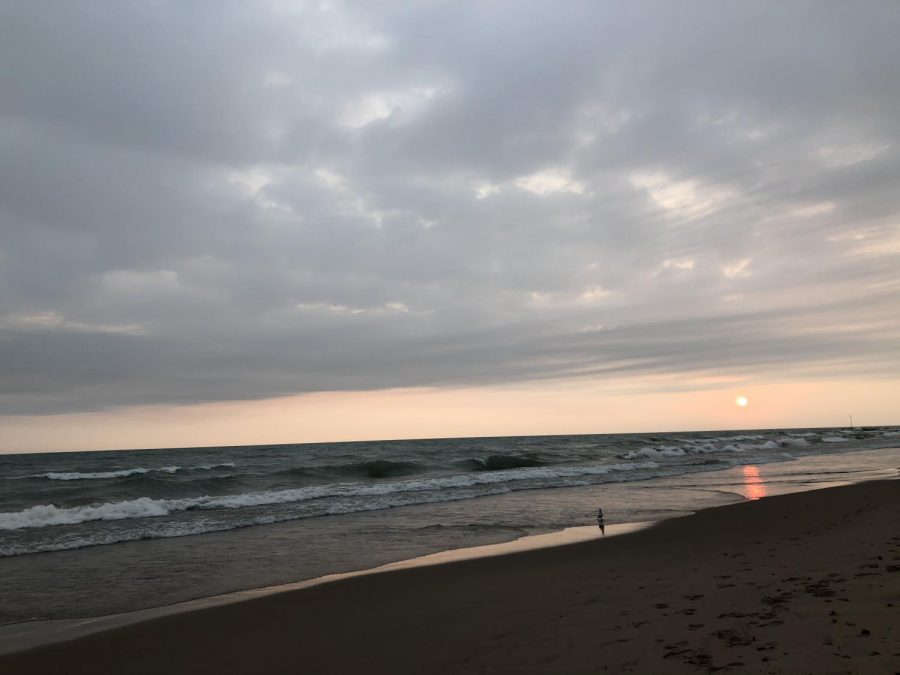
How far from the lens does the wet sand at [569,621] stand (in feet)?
16.9

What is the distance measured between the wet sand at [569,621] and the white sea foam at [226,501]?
45.3ft

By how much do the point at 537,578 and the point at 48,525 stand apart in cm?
1674

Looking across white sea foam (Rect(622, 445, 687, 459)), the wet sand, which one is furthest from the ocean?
white sea foam (Rect(622, 445, 687, 459))

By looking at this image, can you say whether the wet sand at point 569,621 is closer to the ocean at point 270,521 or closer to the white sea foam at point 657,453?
the ocean at point 270,521

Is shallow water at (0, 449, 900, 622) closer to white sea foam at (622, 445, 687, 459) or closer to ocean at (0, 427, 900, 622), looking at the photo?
ocean at (0, 427, 900, 622)

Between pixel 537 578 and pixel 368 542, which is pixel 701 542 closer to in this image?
pixel 537 578

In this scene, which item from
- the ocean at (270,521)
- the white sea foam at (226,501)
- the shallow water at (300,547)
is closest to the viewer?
the shallow water at (300,547)

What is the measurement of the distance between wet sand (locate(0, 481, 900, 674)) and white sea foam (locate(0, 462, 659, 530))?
45.3 feet

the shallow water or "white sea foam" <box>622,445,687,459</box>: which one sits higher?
the shallow water

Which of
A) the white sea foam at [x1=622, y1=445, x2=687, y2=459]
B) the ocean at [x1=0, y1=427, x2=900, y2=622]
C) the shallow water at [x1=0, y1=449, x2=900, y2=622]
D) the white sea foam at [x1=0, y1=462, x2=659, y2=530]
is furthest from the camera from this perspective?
the white sea foam at [x1=622, y1=445, x2=687, y2=459]

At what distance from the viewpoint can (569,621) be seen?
261 inches

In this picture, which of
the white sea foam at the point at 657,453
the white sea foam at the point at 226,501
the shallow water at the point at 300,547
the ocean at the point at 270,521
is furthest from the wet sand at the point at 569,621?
the white sea foam at the point at 657,453

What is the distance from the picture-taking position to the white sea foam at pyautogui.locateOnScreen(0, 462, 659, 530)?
18859 millimetres

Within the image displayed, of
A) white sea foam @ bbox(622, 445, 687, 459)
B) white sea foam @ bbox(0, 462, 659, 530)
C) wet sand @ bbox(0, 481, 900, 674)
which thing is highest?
wet sand @ bbox(0, 481, 900, 674)
